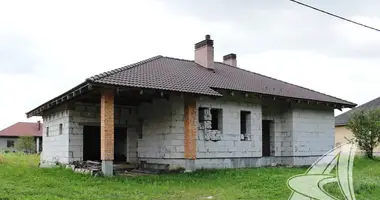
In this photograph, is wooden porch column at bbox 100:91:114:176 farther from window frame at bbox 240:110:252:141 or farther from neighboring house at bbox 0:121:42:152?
neighboring house at bbox 0:121:42:152

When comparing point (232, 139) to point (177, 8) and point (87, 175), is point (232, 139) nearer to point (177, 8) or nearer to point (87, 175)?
point (87, 175)

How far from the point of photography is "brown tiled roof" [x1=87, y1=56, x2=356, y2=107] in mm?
13906

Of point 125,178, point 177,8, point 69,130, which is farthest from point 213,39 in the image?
point 177,8

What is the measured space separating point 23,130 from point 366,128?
47.0m

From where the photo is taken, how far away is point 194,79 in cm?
1628

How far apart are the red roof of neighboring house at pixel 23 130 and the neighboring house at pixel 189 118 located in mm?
37329

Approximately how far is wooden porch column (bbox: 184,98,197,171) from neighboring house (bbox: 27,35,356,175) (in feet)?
0.12

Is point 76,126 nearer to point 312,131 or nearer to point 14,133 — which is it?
point 312,131

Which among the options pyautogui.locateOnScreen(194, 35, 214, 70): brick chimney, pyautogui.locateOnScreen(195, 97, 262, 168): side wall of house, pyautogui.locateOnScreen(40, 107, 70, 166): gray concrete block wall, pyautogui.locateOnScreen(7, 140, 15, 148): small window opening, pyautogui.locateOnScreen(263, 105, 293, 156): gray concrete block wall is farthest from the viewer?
pyautogui.locateOnScreen(7, 140, 15, 148): small window opening

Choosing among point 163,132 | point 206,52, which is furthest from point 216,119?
point 206,52

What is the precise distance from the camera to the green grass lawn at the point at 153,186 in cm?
980

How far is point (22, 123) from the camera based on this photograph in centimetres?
5869

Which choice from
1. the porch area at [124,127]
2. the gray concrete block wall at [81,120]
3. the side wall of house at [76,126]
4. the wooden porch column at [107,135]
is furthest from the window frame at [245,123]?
the wooden porch column at [107,135]

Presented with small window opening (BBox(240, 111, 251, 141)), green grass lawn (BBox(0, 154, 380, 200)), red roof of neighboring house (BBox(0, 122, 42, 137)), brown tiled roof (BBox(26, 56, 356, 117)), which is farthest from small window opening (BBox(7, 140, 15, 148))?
small window opening (BBox(240, 111, 251, 141))
